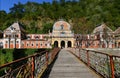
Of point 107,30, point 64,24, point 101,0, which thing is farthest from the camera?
point 101,0

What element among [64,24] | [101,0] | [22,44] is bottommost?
[22,44]

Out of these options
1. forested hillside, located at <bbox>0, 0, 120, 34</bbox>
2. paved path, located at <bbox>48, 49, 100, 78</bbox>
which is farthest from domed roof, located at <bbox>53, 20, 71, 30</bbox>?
paved path, located at <bbox>48, 49, 100, 78</bbox>

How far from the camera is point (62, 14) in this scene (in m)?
142

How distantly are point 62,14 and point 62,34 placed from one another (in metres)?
53.1

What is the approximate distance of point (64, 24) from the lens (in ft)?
295

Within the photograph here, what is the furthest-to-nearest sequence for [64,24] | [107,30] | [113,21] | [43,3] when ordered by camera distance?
[43,3]
[113,21]
[107,30]
[64,24]

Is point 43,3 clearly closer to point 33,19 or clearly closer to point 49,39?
point 33,19

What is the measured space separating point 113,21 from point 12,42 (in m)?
50.7

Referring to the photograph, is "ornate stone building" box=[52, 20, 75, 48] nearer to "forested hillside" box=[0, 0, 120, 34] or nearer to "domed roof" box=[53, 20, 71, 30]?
"domed roof" box=[53, 20, 71, 30]

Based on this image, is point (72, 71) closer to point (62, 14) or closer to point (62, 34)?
point (62, 34)

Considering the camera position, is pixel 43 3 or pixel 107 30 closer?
pixel 107 30

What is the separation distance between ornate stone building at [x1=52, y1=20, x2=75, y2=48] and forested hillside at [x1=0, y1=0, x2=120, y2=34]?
10.4 m

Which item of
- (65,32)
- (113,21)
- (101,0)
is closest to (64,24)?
(65,32)

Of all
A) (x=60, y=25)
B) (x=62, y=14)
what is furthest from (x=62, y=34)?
(x=62, y=14)
